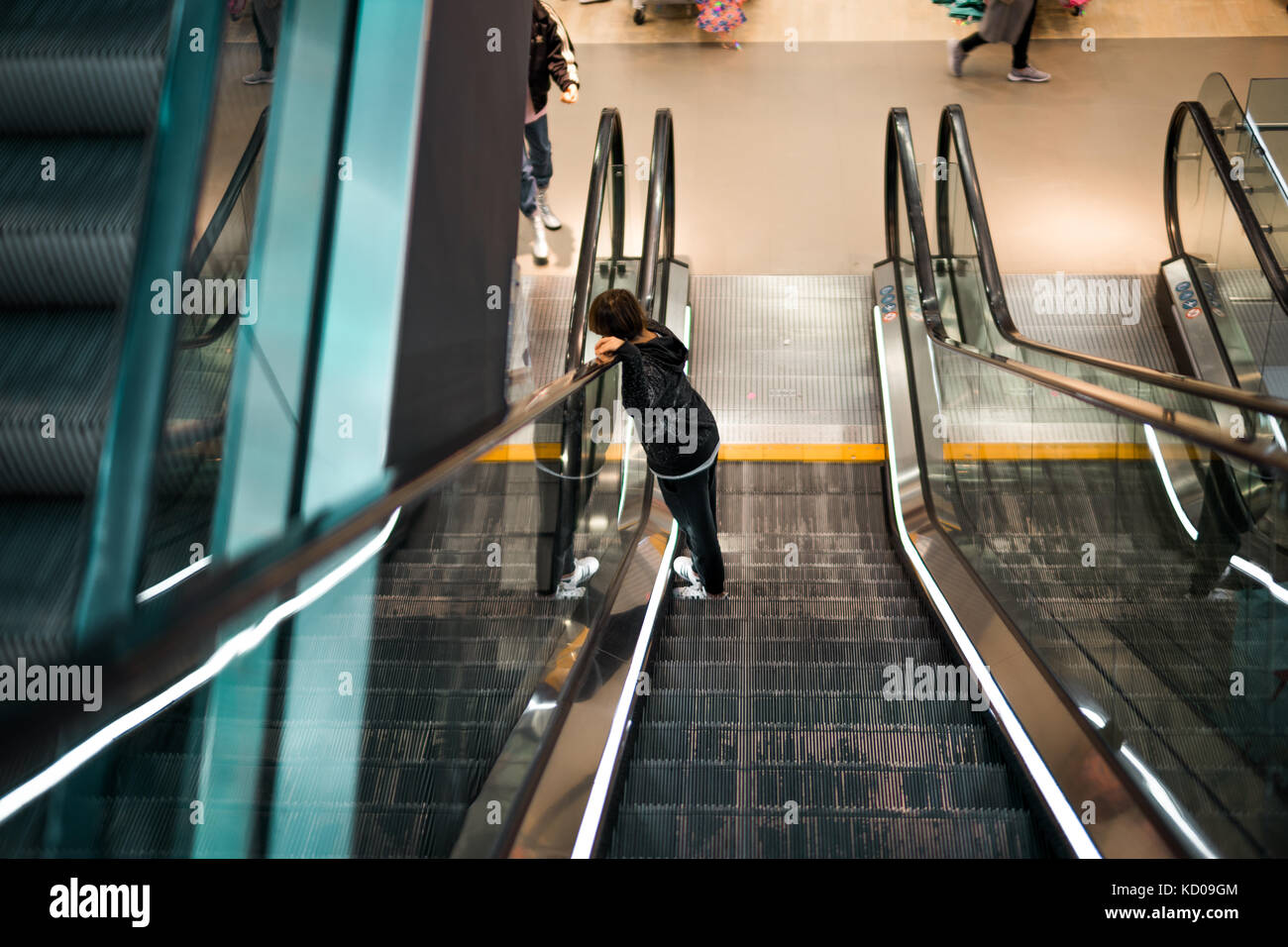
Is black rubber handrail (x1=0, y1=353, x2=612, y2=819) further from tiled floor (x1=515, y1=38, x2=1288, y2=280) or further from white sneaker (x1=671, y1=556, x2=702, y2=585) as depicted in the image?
tiled floor (x1=515, y1=38, x2=1288, y2=280)

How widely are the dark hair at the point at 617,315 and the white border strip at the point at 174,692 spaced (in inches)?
73.2

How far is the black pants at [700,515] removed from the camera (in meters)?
3.46

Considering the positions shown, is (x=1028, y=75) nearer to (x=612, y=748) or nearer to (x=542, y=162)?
(x=542, y=162)

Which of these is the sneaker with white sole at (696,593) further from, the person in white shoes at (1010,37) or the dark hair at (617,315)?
the person in white shoes at (1010,37)

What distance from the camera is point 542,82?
5.90 metres

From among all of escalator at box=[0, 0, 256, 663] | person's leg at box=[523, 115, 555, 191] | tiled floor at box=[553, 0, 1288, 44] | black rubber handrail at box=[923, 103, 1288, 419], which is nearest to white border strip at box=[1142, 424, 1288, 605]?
black rubber handrail at box=[923, 103, 1288, 419]

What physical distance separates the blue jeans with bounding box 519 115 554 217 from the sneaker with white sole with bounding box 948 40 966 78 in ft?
14.4

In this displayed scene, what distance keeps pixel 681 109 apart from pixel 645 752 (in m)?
6.97

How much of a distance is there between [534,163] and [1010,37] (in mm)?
4823

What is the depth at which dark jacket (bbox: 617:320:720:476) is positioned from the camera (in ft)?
10.6

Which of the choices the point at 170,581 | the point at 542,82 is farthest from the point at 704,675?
the point at 542,82

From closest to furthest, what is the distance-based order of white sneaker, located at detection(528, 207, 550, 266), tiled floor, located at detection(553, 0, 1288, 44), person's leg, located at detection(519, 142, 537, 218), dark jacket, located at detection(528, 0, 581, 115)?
dark jacket, located at detection(528, 0, 581, 115)
person's leg, located at detection(519, 142, 537, 218)
white sneaker, located at detection(528, 207, 550, 266)
tiled floor, located at detection(553, 0, 1288, 44)

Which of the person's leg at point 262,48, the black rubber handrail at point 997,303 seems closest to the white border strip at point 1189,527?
the black rubber handrail at point 997,303
